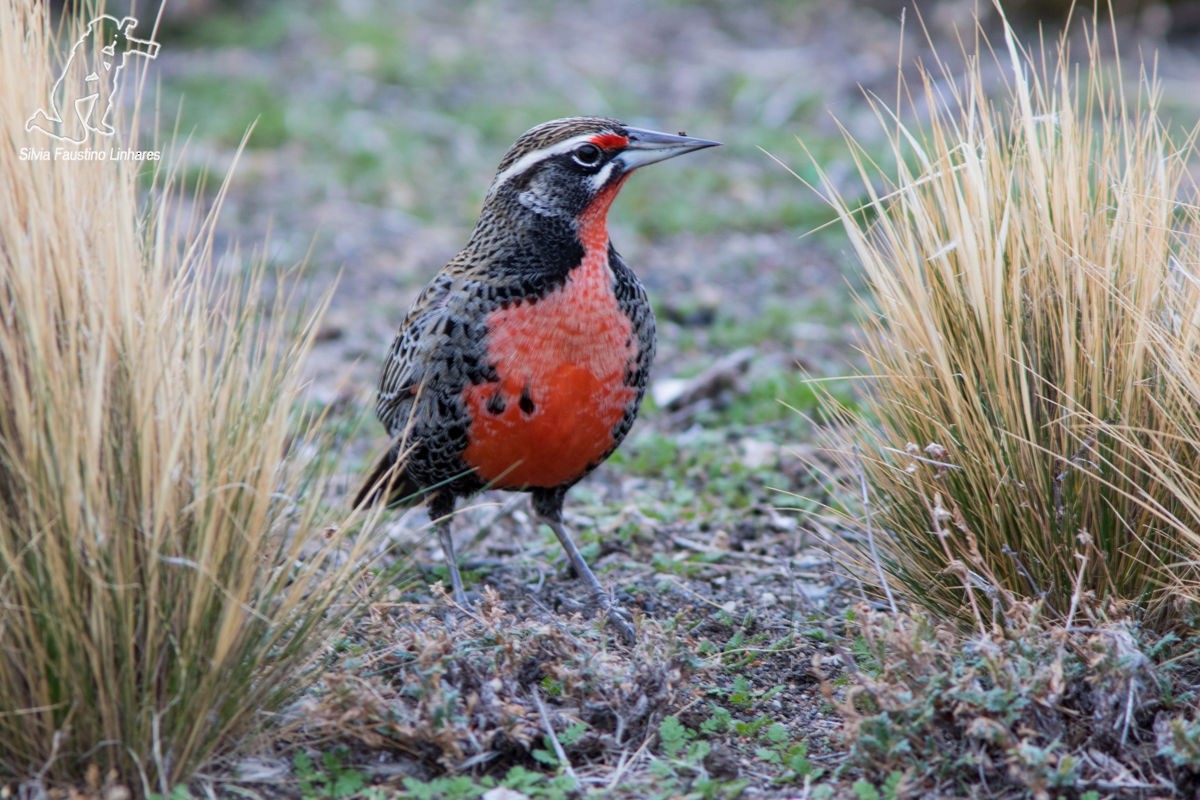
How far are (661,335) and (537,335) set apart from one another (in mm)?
3520

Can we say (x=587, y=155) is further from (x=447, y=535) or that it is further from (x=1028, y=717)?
(x=1028, y=717)

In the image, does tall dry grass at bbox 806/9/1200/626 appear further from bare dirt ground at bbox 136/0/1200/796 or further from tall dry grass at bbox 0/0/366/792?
tall dry grass at bbox 0/0/366/792

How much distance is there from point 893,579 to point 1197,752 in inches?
41.6

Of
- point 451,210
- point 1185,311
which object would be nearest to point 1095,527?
point 1185,311

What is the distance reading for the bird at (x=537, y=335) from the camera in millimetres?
4180

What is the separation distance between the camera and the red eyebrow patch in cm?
439

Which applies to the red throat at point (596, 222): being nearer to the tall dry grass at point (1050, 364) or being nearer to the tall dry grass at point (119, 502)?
the tall dry grass at point (1050, 364)

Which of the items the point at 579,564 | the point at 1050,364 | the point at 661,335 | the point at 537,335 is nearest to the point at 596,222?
the point at 537,335

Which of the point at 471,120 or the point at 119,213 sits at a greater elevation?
the point at 119,213

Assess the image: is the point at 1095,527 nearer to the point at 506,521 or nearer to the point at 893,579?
the point at 893,579

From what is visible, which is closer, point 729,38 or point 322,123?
point 322,123

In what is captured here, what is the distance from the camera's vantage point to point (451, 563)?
A: 4723mm

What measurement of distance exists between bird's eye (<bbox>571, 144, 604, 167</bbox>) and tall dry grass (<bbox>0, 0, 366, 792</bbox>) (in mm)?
→ 1440

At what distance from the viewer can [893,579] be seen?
13.0 feet
